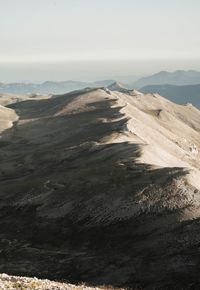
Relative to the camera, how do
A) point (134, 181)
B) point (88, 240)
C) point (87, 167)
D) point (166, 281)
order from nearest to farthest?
point (166, 281), point (88, 240), point (134, 181), point (87, 167)

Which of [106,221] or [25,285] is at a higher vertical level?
[25,285]

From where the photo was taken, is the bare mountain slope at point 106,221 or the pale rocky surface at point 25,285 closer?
the pale rocky surface at point 25,285

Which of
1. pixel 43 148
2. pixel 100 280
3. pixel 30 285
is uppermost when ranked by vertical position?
pixel 30 285

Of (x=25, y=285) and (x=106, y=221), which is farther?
(x=106, y=221)

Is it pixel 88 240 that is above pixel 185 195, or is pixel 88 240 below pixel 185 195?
below

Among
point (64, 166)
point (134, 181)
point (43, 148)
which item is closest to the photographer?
point (134, 181)

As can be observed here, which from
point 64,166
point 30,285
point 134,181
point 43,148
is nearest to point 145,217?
point 134,181

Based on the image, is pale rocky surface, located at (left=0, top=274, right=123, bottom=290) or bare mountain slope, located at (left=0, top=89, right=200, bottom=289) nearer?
pale rocky surface, located at (left=0, top=274, right=123, bottom=290)

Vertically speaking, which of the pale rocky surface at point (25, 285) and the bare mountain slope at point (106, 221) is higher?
the pale rocky surface at point (25, 285)

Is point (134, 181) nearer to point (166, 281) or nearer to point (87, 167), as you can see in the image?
point (87, 167)

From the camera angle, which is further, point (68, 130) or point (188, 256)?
point (68, 130)

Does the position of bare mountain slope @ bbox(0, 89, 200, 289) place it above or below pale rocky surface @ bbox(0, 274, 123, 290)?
below
